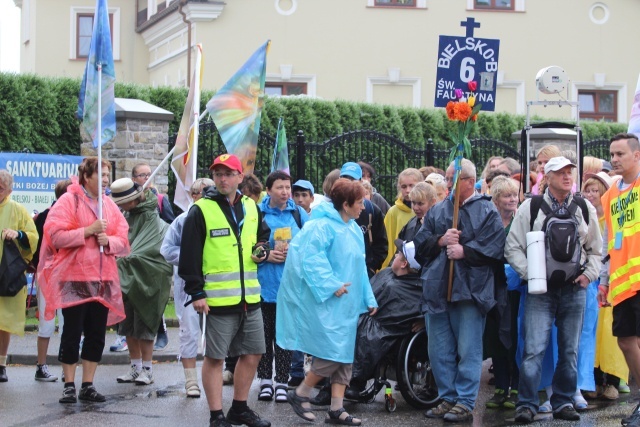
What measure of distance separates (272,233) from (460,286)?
Answer: 6.32ft

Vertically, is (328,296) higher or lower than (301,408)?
higher

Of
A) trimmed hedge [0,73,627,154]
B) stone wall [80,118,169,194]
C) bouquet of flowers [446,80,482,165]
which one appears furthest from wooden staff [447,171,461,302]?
trimmed hedge [0,73,627,154]

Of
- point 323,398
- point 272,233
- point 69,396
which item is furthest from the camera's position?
point 272,233

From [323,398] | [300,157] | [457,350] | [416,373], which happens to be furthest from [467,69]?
[300,157]

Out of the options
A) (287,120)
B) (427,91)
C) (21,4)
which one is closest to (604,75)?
(427,91)

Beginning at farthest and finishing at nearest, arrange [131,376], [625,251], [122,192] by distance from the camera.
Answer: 1. [131,376]
2. [122,192]
3. [625,251]

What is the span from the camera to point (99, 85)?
408 inches

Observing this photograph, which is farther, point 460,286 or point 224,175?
point 460,286

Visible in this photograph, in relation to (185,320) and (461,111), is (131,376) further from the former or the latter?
(461,111)

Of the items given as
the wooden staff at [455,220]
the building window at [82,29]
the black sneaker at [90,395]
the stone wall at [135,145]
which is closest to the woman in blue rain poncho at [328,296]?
the wooden staff at [455,220]

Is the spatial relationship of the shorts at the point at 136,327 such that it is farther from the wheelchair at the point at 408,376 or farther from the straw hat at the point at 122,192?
the wheelchair at the point at 408,376

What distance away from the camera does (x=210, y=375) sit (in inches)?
335

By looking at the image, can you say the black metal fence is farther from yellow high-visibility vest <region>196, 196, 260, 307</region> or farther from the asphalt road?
yellow high-visibility vest <region>196, 196, 260, 307</region>

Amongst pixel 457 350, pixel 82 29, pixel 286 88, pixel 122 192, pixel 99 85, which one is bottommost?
pixel 457 350
